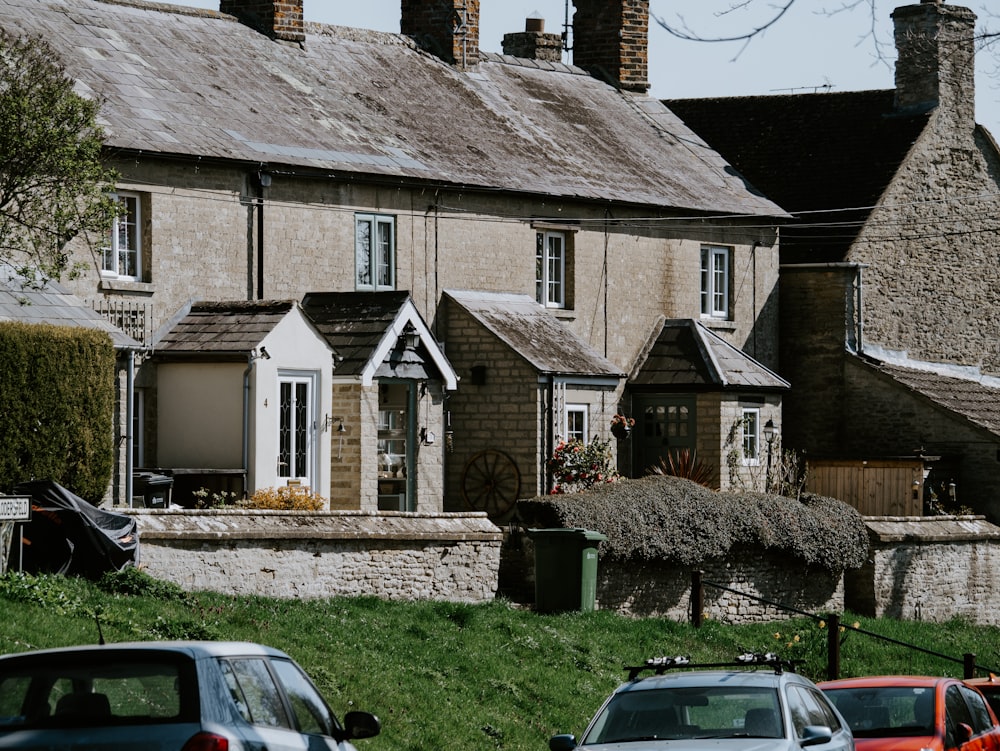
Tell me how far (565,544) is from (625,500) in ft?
7.20

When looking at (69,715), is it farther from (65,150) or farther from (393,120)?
(393,120)

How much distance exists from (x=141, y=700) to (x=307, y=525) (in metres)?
13.0

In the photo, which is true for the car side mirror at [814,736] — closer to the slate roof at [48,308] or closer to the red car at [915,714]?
the red car at [915,714]

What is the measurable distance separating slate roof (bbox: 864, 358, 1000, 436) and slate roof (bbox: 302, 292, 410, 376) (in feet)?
42.2

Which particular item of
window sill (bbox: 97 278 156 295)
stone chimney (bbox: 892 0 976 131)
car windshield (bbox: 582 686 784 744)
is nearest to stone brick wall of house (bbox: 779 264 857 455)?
stone chimney (bbox: 892 0 976 131)

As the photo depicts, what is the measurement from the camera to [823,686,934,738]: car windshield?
1398 centimetres

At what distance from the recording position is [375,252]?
30.6m

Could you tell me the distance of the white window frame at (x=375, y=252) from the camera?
30.4m

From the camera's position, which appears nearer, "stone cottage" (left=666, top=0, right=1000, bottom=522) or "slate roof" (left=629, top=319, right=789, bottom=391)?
"slate roof" (left=629, top=319, right=789, bottom=391)

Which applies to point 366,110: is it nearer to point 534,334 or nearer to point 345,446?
point 534,334

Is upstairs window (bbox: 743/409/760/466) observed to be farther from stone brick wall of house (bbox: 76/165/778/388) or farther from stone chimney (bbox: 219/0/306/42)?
stone chimney (bbox: 219/0/306/42)

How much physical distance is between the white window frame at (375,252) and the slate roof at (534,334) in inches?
51.5

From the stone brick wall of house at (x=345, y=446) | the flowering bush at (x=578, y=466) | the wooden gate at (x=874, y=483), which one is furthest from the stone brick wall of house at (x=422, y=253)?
the wooden gate at (x=874, y=483)

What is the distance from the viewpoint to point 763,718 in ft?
38.8
